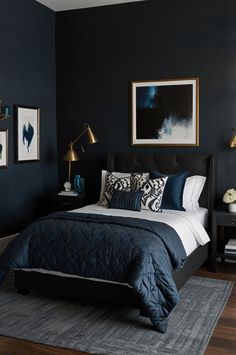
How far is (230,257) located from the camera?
4969 millimetres

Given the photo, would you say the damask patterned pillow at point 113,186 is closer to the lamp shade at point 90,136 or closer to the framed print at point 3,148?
the lamp shade at point 90,136

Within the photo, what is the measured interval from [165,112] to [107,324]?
306cm

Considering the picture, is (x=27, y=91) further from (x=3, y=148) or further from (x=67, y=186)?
(x=67, y=186)

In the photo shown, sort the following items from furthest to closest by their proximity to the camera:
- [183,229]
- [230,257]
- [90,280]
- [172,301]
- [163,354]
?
[230,257], [183,229], [90,280], [172,301], [163,354]

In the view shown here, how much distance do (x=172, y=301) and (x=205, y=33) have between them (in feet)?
11.3

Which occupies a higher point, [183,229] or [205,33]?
[205,33]

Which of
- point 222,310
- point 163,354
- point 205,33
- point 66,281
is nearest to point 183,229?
point 222,310

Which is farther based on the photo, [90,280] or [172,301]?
[90,280]

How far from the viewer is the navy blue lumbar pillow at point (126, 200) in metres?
4.99

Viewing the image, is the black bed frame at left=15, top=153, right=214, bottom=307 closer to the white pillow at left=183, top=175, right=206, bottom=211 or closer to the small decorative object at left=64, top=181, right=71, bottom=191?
the white pillow at left=183, top=175, right=206, bottom=211

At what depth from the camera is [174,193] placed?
16.9ft

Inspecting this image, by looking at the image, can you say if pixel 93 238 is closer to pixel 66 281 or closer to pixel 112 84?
pixel 66 281

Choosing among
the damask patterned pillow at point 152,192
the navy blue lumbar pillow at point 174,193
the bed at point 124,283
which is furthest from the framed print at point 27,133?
the navy blue lumbar pillow at point 174,193

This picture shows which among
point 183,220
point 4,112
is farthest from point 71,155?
point 183,220
